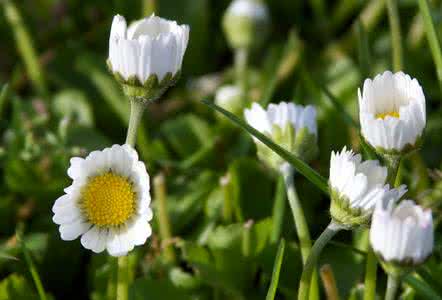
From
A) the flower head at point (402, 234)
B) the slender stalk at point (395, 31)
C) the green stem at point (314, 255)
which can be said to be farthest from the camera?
the slender stalk at point (395, 31)

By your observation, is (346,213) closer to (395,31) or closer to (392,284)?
(392,284)

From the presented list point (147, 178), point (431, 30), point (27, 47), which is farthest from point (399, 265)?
point (27, 47)

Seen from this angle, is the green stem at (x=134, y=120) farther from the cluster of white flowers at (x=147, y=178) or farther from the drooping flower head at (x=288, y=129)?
the drooping flower head at (x=288, y=129)

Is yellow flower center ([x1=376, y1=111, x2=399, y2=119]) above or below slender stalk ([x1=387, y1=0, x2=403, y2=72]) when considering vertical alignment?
below

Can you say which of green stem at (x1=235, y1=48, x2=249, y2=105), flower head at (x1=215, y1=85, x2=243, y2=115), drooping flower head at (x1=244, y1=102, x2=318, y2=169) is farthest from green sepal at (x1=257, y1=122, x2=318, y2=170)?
green stem at (x1=235, y1=48, x2=249, y2=105)

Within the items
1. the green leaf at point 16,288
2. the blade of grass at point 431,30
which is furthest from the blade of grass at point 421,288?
the green leaf at point 16,288

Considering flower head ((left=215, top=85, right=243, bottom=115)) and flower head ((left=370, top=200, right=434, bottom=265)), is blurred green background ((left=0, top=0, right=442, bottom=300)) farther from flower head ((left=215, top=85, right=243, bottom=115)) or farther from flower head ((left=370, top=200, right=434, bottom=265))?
flower head ((left=370, top=200, right=434, bottom=265))

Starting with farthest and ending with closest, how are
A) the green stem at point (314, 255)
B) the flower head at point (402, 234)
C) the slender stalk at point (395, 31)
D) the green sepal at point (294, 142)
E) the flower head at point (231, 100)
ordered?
the flower head at point (231, 100), the slender stalk at point (395, 31), the green sepal at point (294, 142), the green stem at point (314, 255), the flower head at point (402, 234)

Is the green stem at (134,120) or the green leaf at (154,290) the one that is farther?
the green leaf at (154,290)
